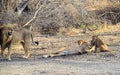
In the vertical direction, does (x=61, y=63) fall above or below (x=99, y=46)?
below

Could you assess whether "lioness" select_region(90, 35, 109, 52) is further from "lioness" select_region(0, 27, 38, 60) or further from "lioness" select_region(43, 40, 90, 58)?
"lioness" select_region(0, 27, 38, 60)

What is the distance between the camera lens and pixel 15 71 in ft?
42.2

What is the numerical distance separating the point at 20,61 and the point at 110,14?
14.4m

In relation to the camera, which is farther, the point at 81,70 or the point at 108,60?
the point at 108,60

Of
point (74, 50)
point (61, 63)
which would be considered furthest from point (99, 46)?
point (61, 63)

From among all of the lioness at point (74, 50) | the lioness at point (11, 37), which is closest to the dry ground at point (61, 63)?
the lioness at point (74, 50)

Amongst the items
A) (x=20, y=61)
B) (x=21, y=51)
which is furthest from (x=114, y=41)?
(x=20, y=61)

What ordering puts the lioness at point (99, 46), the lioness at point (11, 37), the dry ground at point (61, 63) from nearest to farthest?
1. the dry ground at point (61, 63)
2. the lioness at point (11, 37)
3. the lioness at point (99, 46)

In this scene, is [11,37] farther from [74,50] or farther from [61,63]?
[61,63]

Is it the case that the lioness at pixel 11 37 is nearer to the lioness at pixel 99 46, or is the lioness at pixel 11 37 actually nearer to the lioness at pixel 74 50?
the lioness at pixel 74 50

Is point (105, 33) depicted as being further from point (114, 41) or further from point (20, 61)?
point (20, 61)

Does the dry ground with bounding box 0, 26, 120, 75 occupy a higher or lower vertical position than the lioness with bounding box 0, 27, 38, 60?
lower

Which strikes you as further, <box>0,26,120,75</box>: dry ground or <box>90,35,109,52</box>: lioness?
<box>90,35,109,52</box>: lioness

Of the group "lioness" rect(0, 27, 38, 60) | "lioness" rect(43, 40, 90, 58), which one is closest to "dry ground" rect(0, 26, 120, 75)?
"lioness" rect(43, 40, 90, 58)
